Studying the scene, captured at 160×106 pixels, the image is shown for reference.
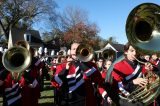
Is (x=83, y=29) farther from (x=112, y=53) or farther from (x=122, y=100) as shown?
(x=122, y=100)

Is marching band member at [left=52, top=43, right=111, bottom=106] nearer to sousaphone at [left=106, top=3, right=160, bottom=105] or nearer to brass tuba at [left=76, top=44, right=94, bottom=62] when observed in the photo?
brass tuba at [left=76, top=44, right=94, bottom=62]

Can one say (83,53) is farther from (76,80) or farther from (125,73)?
(125,73)

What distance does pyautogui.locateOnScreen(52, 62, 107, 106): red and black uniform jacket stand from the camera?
7.28m

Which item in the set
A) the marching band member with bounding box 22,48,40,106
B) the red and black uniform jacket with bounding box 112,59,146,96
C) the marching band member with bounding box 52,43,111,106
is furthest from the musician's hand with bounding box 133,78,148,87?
the marching band member with bounding box 22,48,40,106

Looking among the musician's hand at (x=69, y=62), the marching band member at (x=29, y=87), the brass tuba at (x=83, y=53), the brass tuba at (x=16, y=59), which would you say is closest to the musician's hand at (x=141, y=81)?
the brass tuba at (x=83, y=53)

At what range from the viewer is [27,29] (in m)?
65.5

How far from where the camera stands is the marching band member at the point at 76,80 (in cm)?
727

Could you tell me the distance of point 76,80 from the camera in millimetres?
7324

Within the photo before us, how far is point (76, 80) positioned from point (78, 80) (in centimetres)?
4

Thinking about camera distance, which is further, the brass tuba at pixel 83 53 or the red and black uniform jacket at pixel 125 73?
the brass tuba at pixel 83 53

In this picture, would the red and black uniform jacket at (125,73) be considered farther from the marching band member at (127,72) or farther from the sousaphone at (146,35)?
A: the sousaphone at (146,35)

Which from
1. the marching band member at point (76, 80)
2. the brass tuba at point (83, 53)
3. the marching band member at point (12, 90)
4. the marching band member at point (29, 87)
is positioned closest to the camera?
the marching band member at point (12, 90)

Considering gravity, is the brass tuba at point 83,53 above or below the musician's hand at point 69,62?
above

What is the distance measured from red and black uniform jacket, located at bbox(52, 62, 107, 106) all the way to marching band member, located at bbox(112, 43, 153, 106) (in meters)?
0.58
